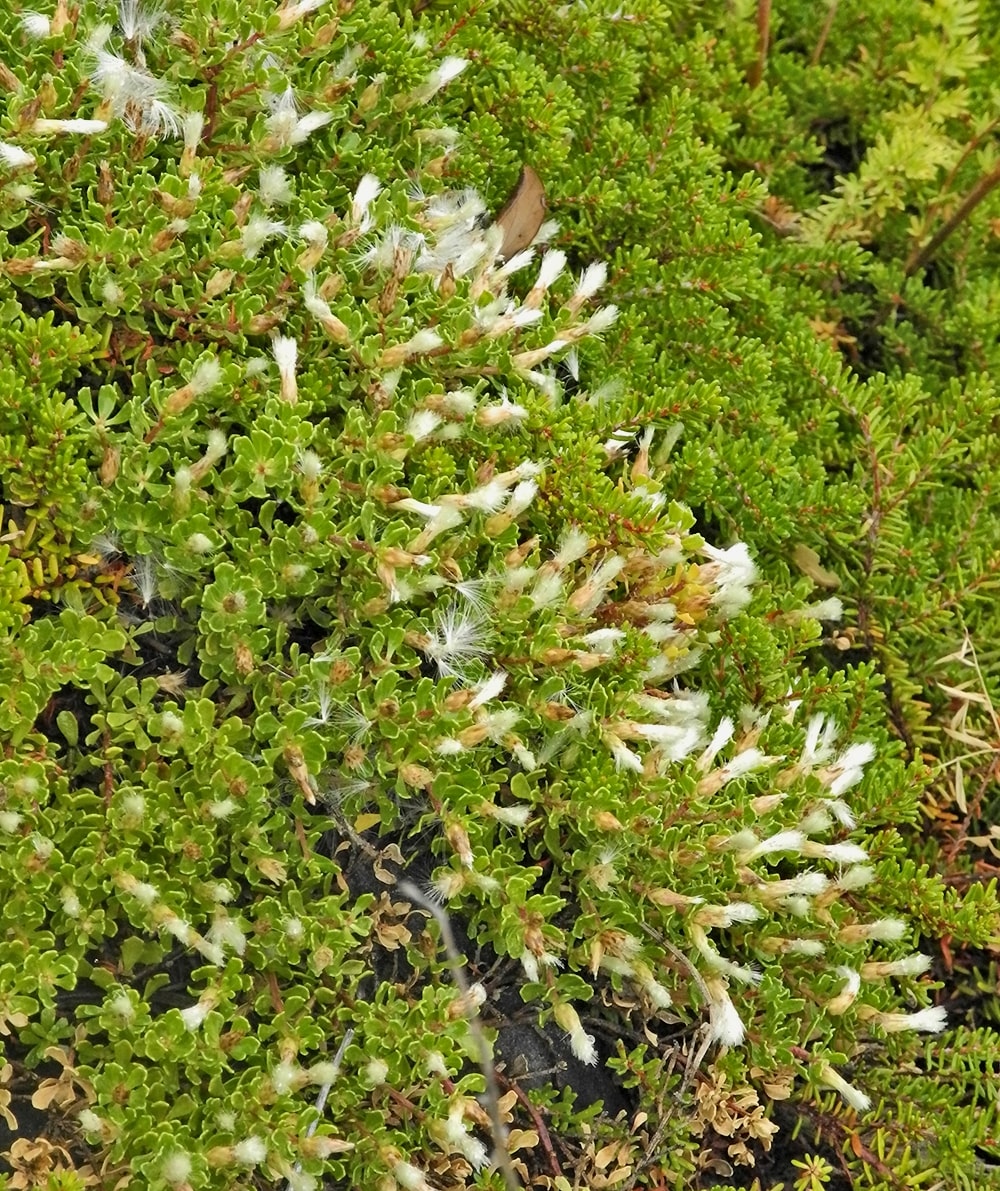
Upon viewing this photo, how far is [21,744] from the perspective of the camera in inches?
92.7

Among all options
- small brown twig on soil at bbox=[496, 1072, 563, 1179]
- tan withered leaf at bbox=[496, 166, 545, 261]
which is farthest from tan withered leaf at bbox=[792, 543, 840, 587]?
small brown twig on soil at bbox=[496, 1072, 563, 1179]

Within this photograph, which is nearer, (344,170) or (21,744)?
(21,744)

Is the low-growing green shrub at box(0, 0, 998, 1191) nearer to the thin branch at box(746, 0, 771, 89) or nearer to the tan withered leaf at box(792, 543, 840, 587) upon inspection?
the tan withered leaf at box(792, 543, 840, 587)

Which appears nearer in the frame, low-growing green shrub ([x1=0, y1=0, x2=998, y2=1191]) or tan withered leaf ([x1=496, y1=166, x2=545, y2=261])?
low-growing green shrub ([x1=0, y1=0, x2=998, y2=1191])

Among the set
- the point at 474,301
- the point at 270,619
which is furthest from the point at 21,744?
the point at 474,301

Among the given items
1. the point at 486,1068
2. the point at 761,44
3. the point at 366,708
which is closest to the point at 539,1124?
the point at 486,1068

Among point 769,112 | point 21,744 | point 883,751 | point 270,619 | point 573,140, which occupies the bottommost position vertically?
point 21,744

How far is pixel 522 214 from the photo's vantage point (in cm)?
320

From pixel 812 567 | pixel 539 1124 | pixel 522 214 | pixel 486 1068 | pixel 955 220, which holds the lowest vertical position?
pixel 539 1124

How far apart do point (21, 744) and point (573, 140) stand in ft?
7.87

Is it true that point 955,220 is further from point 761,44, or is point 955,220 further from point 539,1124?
point 539,1124

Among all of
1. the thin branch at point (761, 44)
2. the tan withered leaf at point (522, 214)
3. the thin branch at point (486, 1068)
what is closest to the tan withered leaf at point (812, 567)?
the tan withered leaf at point (522, 214)

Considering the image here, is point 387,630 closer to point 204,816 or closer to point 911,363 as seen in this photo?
point 204,816

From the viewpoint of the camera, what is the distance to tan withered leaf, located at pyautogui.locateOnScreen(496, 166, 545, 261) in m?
3.18
